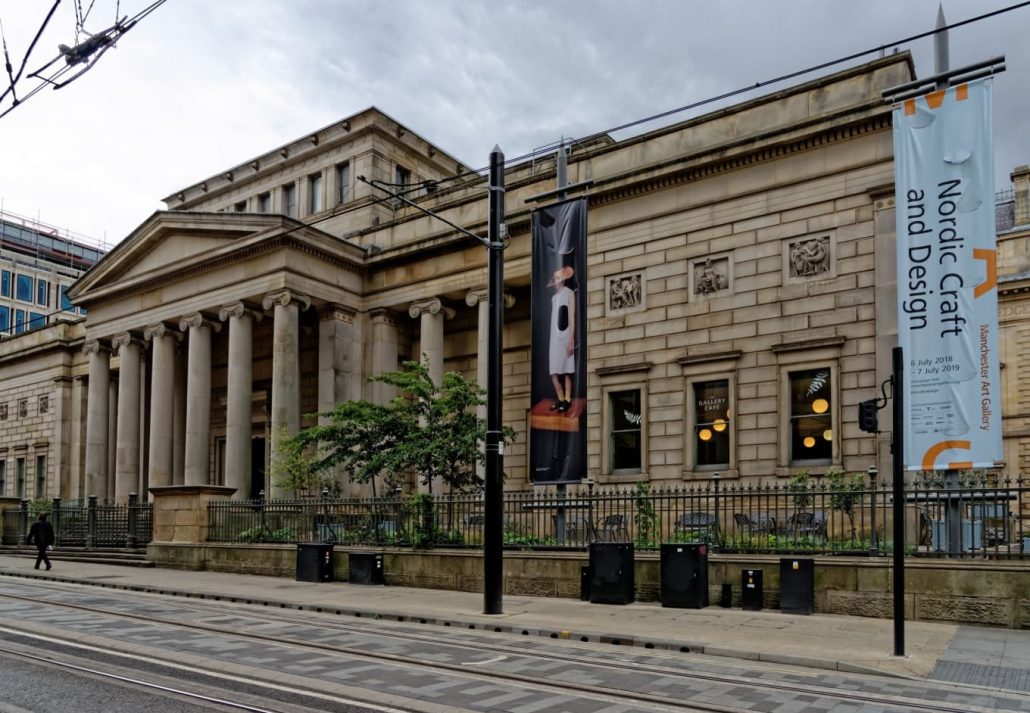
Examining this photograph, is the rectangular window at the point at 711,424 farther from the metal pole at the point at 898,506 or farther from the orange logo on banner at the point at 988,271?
the metal pole at the point at 898,506

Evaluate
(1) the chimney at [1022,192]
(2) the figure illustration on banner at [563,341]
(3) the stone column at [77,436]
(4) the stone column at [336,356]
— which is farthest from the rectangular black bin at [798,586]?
(3) the stone column at [77,436]

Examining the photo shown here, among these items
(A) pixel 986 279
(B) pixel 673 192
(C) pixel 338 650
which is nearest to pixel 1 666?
(C) pixel 338 650

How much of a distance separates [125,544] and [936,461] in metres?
25.0

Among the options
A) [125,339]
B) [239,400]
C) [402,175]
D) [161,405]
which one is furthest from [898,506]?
[125,339]

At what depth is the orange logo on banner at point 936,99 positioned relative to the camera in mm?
17078

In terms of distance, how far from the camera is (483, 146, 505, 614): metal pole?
16422 millimetres

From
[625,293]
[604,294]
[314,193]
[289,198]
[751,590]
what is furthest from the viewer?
[289,198]

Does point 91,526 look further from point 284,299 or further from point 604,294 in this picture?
point 604,294

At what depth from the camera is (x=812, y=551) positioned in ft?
55.5

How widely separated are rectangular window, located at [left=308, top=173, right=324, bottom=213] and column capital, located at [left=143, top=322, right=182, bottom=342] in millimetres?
8636

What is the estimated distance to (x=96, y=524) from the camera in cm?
3225

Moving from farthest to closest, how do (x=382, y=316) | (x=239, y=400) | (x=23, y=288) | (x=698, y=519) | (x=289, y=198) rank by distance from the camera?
(x=23, y=288)
(x=289, y=198)
(x=382, y=316)
(x=239, y=400)
(x=698, y=519)

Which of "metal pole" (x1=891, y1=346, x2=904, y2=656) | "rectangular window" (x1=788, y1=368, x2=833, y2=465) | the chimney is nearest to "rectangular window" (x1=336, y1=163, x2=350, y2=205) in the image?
"rectangular window" (x1=788, y1=368, x2=833, y2=465)

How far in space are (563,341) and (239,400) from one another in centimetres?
1943
